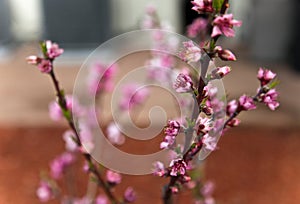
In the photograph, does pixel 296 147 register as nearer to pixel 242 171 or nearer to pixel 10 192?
pixel 242 171

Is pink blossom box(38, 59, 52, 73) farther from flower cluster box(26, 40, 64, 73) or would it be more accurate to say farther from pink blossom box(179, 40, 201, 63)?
pink blossom box(179, 40, 201, 63)

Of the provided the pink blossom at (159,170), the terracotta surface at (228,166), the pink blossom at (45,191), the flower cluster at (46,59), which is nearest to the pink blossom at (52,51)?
the flower cluster at (46,59)

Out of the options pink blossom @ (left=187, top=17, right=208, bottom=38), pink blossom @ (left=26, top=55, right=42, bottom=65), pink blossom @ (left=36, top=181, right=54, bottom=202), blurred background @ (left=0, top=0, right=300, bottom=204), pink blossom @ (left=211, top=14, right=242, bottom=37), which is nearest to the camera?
pink blossom @ (left=211, top=14, right=242, bottom=37)

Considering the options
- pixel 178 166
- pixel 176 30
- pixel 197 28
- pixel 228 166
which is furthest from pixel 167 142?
pixel 176 30

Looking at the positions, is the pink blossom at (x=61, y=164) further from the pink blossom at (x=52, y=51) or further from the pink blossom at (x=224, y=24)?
the pink blossom at (x=224, y=24)

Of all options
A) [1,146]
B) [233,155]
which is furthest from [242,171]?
[1,146]

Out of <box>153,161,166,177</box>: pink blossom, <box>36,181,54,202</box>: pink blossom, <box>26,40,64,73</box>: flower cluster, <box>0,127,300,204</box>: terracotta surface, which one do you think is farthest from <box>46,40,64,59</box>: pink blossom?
<box>0,127,300,204</box>: terracotta surface
